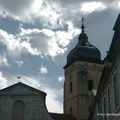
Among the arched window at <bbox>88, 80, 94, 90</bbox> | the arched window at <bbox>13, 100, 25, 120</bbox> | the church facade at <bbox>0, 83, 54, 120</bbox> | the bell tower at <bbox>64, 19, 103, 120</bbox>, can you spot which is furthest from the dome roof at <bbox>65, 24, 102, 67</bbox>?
the arched window at <bbox>13, 100, 25, 120</bbox>

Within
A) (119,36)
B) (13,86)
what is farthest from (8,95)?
(119,36)

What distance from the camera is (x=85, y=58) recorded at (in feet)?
229

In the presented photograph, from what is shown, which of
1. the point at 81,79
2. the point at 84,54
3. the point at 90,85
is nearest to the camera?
the point at 81,79

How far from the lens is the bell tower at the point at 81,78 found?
66.4 meters

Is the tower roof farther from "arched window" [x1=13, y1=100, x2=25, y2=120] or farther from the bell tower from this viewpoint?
"arched window" [x1=13, y1=100, x2=25, y2=120]

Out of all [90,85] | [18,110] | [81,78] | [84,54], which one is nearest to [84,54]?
[84,54]

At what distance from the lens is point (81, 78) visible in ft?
222

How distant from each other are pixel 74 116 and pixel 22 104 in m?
17.9

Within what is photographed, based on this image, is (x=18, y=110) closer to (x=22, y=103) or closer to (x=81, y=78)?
(x=22, y=103)

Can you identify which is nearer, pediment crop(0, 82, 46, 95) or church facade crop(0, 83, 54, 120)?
church facade crop(0, 83, 54, 120)

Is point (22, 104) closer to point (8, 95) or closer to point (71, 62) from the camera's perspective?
point (8, 95)

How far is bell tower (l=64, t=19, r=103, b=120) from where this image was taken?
6638 cm

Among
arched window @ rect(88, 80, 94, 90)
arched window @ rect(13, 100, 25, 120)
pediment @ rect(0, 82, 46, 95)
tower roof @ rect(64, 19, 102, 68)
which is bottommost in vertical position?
arched window @ rect(13, 100, 25, 120)

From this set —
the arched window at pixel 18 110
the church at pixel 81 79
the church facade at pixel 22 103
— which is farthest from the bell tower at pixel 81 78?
the arched window at pixel 18 110
